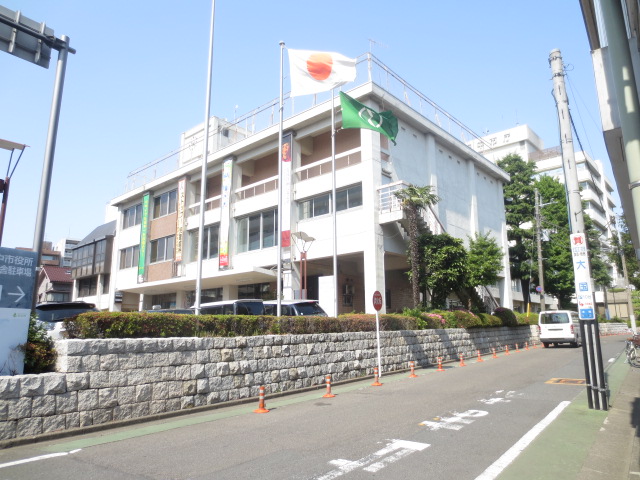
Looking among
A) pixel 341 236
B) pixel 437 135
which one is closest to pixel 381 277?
pixel 341 236

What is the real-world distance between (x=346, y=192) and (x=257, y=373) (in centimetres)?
Answer: 1476

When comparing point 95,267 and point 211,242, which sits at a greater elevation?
point 211,242

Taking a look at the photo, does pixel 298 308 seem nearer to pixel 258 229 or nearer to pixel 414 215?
pixel 414 215

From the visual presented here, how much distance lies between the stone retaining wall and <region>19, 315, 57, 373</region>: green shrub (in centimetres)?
19

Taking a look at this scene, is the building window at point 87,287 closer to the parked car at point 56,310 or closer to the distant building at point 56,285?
the distant building at point 56,285

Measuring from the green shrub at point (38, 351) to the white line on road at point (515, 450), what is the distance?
23.1ft

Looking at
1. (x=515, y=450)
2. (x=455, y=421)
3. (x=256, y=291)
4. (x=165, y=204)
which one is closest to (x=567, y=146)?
(x=455, y=421)

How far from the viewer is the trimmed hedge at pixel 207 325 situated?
28.3 feet

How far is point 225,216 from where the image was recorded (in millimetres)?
29609

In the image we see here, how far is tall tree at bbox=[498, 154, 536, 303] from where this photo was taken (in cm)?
4044

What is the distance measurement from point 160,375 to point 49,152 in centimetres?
486

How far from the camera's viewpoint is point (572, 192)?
1027 cm

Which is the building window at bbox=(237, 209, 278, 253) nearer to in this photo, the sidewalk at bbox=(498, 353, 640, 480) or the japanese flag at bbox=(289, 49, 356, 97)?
the japanese flag at bbox=(289, 49, 356, 97)

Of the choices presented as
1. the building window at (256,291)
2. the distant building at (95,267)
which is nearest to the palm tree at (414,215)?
the building window at (256,291)
